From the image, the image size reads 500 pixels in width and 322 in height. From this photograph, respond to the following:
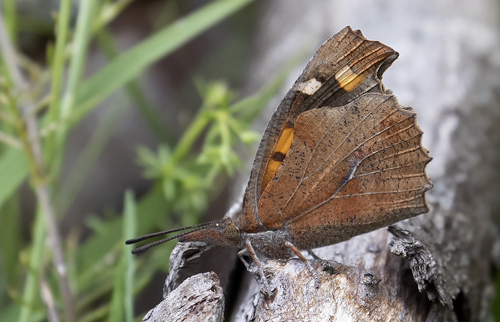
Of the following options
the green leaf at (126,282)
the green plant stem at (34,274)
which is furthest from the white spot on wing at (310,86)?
the green plant stem at (34,274)

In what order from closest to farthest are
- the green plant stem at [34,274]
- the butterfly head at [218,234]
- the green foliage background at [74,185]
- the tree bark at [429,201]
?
the tree bark at [429,201] < the butterfly head at [218,234] < the green plant stem at [34,274] < the green foliage background at [74,185]

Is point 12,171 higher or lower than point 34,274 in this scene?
higher

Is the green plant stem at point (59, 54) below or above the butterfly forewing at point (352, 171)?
above

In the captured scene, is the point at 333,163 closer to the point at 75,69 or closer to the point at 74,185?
the point at 75,69

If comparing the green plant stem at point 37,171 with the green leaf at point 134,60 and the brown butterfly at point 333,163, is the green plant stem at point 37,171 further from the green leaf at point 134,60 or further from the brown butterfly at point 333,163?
the brown butterfly at point 333,163

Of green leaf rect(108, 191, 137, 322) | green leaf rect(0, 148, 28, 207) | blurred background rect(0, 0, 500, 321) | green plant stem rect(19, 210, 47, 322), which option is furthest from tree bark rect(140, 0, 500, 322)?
green leaf rect(0, 148, 28, 207)

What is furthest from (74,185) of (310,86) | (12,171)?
(310,86)

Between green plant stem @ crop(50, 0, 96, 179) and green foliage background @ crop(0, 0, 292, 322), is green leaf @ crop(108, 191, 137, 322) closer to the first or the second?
green foliage background @ crop(0, 0, 292, 322)
